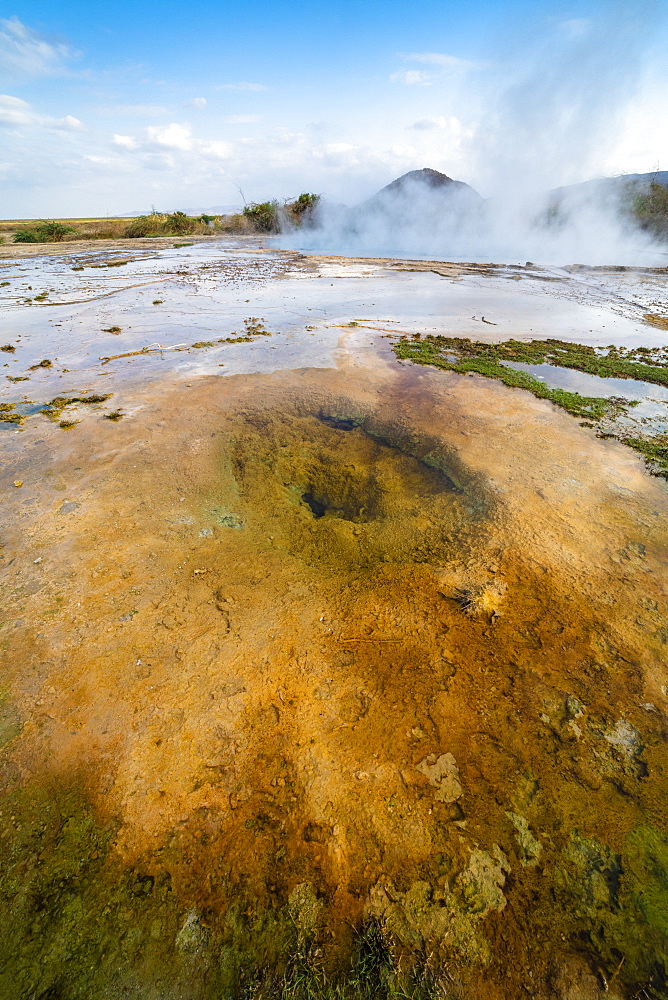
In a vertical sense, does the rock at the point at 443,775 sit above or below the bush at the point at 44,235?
below

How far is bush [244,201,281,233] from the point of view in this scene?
159 feet

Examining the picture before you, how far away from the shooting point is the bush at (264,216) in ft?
159

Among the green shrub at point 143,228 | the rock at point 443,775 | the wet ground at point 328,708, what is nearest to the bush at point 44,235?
the green shrub at point 143,228

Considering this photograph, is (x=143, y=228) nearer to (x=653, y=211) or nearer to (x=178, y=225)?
(x=178, y=225)

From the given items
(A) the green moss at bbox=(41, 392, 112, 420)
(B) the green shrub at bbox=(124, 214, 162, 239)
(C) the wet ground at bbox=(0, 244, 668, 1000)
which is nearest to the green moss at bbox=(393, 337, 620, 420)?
(C) the wet ground at bbox=(0, 244, 668, 1000)

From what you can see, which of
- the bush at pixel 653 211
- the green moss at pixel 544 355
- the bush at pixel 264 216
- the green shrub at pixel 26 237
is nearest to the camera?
the green moss at pixel 544 355

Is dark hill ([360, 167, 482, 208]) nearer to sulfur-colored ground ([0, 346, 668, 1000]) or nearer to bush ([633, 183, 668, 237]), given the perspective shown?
bush ([633, 183, 668, 237])

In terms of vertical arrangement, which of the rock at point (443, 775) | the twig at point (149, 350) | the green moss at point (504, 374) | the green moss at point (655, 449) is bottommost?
the rock at point (443, 775)

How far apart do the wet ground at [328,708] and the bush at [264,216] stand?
5261 cm

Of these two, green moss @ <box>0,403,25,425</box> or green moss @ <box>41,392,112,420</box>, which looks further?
green moss @ <box>41,392,112,420</box>

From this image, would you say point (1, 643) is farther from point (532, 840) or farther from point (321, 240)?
point (321, 240)

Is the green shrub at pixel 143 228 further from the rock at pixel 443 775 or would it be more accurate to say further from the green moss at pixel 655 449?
the rock at pixel 443 775

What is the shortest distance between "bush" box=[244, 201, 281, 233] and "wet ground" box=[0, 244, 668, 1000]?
173 ft

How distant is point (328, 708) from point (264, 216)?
192 feet
